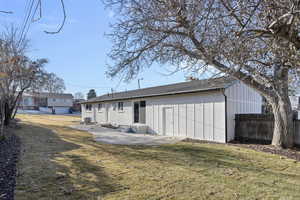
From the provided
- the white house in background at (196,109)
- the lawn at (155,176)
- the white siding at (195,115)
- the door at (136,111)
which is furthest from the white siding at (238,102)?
the door at (136,111)

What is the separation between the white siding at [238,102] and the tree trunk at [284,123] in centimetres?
225

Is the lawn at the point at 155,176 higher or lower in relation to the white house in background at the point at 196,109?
Result: lower

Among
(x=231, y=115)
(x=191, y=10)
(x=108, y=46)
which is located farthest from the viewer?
(x=231, y=115)

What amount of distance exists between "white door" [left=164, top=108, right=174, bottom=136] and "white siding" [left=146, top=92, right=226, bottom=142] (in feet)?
0.77

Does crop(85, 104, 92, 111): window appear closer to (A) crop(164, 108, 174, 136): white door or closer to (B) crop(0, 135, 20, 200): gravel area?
(A) crop(164, 108, 174, 136): white door

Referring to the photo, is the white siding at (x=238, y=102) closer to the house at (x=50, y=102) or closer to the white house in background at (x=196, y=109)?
the white house in background at (x=196, y=109)

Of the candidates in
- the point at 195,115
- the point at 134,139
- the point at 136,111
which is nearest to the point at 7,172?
the point at 134,139

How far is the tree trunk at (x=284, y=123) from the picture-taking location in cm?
852

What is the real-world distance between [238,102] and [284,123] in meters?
3.02

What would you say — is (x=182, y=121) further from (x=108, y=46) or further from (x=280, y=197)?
(x=280, y=197)

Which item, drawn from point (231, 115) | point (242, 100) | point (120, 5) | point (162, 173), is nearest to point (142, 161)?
point (162, 173)

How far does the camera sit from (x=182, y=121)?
12.5 meters

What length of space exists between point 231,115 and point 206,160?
507 cm

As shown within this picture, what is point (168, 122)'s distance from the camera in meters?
13.5
